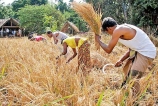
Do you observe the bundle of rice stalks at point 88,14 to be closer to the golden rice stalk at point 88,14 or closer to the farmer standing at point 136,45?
the golden rice stalk at point 88,14

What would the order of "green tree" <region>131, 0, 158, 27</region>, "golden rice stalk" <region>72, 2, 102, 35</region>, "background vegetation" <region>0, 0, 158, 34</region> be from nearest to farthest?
"golden rice stalk" <region>72, 2, 102, 35</region>, "green tree" <region>131, 0, 158, 27</region>, "background vegetation" <region>0, 0, 158, 34</region>

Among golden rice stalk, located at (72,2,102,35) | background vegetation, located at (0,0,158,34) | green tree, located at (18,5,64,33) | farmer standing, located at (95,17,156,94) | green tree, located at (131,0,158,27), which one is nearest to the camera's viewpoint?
farmer standing, located at (95,17,156,94)

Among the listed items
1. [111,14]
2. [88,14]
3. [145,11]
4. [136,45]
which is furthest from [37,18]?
[136,45]

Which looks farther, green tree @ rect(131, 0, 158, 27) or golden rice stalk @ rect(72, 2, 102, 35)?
green tree @ rect(131, 0, 158, 27)

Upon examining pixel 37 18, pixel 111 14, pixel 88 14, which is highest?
pixel 88 14

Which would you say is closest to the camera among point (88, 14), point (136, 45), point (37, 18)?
point (136, 45)

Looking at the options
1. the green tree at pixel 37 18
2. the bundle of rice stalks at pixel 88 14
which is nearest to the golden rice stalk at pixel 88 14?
the bundle of rice stalks at pixel 88 14

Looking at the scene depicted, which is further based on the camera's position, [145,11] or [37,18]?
[37,18]

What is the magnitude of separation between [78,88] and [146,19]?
12558 millimetres

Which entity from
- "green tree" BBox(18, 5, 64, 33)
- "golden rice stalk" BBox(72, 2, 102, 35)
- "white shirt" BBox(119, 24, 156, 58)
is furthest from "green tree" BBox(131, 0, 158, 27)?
"green tree" BBox(18, 5, 64, 33)

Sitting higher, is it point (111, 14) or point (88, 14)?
point (88, 14)

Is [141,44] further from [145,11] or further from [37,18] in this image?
[37,18]

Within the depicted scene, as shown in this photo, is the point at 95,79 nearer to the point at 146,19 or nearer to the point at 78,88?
the point at 78,88

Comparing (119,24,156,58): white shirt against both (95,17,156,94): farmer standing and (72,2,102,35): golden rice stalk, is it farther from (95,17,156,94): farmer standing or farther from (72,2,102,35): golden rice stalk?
(72,2,102,35): golden rice stalk
